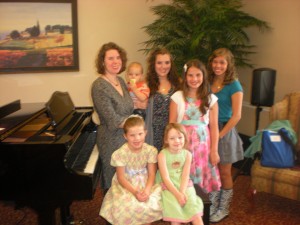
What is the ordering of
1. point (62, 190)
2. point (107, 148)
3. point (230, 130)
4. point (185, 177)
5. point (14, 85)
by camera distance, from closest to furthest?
point (62, 190) → point (185, 177) → point (107, 148) → point (230, 130) → point (14, 85)

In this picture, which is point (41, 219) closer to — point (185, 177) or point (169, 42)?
point (185, 177)

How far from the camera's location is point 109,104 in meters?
2.15

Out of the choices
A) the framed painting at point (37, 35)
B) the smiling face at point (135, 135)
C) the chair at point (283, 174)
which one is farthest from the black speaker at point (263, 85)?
the framed painting at point (37, 35)

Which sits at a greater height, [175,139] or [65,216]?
[175,139]

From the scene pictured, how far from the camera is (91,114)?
2816 millimetres

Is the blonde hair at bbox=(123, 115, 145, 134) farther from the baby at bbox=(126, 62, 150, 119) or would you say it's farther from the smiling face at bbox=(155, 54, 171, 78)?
the smiling face at bbox=(155, 54, 171, 78)

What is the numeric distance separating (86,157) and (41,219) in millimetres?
503

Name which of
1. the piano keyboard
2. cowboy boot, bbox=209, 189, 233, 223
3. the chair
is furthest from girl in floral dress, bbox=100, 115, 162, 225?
the chair

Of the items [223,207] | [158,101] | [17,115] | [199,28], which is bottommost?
[223,207]

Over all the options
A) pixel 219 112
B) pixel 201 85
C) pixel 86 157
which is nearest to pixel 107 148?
pixel 86 157

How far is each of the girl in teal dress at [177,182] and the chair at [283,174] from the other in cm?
118

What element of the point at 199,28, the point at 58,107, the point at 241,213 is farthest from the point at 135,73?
the point at 241,213

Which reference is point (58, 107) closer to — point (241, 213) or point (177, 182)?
point (177, 182)

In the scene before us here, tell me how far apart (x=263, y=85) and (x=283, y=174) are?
1.04 metres
